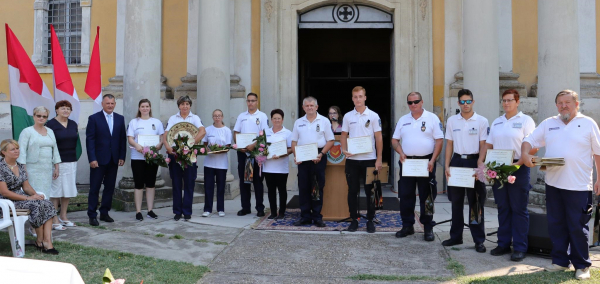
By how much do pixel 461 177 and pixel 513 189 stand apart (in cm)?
57

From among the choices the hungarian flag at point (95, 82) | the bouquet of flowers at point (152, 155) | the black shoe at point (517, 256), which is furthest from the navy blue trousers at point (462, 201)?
the hungarian flag at point (95, 82)

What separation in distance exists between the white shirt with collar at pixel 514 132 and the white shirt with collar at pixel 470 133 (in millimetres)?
245

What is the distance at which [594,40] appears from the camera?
11086 millimetres

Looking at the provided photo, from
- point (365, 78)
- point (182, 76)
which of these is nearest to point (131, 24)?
point (182, 76)

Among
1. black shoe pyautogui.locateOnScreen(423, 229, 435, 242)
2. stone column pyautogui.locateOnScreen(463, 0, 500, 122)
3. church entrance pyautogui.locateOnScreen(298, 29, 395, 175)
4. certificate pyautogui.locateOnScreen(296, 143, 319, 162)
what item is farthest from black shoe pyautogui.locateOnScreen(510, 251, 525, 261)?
church entrance pyautogui.locateOnScreen(298, 29, 395, 175)

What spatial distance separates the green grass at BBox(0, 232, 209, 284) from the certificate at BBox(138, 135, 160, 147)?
2.03m

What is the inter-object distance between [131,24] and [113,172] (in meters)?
3.03

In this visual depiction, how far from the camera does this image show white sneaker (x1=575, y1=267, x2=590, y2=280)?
5022 mm

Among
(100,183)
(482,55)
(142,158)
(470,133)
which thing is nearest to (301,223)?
(142,158)

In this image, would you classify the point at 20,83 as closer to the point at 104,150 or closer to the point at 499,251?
the point at 104,150

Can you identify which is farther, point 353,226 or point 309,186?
point 309,186

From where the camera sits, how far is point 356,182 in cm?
741

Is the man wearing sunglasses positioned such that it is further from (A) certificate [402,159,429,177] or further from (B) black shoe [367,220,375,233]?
(B) black shoe [367,220,375,233]

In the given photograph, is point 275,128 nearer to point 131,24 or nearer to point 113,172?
point 113,172
